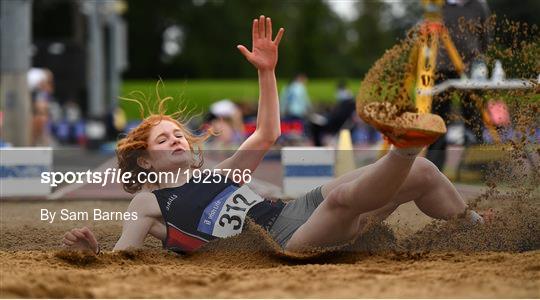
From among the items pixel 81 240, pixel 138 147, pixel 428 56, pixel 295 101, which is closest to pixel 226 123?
pixel 295 101

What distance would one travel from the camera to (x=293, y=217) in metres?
6.37

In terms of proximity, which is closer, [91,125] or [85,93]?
[91,125]

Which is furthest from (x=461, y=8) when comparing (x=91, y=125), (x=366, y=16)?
(x=366, y=16)

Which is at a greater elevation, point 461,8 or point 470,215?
point 461,8

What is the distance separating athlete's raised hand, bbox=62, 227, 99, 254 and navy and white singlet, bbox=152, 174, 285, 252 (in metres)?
0.43

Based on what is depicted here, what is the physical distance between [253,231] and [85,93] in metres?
31.9

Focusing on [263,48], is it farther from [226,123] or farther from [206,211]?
[226,123]

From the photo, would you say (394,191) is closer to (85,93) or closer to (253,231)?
(253,231)

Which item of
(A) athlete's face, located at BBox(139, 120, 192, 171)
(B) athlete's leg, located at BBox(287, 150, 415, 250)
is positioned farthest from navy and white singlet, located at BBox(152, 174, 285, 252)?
(B) athlete's leg, located at BBox(287, 150, 415, 250)

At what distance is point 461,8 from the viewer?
11930 mm

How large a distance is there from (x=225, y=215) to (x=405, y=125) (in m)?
1.37

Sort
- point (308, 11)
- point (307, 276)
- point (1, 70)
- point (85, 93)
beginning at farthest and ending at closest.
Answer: point (308, 11) < point (85, 93) < point (1, 70) < point (307, 276)

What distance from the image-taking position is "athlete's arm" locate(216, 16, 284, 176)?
6.66 m

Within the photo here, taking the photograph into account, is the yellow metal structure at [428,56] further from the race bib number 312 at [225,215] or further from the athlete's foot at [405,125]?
the race bib number 312 at [225,215]
